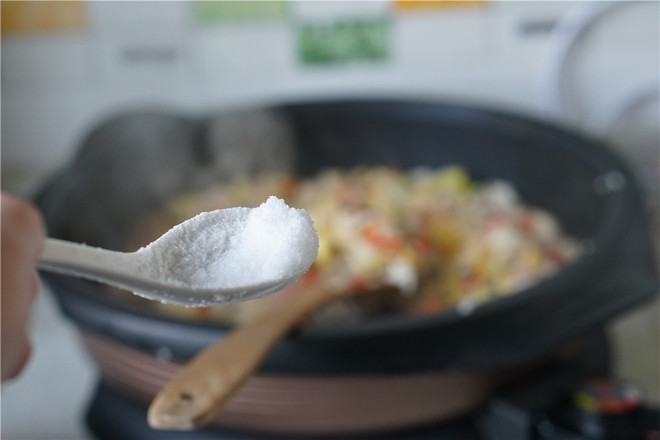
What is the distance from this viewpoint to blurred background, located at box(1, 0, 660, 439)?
3.42 feet

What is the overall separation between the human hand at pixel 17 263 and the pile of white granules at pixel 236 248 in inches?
2.0

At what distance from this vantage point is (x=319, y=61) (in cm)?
116

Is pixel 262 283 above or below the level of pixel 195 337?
above

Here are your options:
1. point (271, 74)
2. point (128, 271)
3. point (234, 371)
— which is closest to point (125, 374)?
point (234, 371)

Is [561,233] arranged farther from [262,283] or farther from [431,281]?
[262,283]

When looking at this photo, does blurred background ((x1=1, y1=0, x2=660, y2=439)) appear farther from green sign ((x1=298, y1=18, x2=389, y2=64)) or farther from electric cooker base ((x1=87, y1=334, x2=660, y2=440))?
electric cooker base ((x1=87, y1=334, x2=660, y2=440))

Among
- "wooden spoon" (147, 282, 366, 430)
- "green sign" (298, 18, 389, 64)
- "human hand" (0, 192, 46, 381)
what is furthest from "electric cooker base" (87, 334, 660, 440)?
"green sign" (298, 18, 389, 64)

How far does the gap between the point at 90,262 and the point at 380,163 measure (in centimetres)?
81

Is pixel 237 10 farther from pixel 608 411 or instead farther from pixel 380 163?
pixel 608 411

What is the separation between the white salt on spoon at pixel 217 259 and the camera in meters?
0.23

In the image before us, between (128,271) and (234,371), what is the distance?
0.15 m

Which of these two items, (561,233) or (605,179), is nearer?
(605,179)

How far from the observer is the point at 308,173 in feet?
3.38

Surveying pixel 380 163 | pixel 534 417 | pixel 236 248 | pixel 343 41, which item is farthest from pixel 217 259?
pixel 343 41
